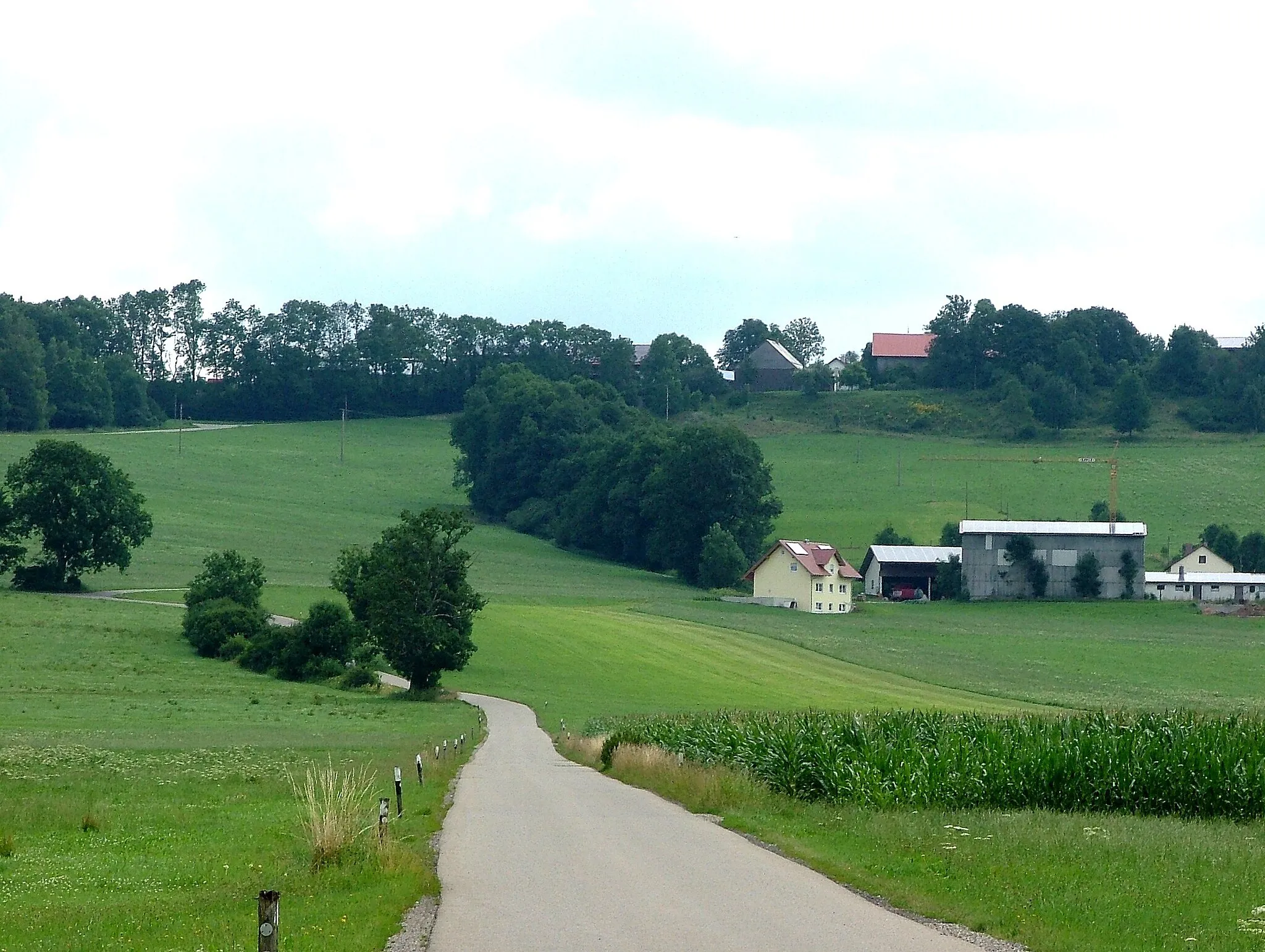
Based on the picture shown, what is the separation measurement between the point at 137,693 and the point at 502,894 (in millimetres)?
38740

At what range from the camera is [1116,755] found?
22.6 m

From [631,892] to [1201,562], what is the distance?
10546 cm

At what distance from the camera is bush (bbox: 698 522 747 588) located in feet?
353

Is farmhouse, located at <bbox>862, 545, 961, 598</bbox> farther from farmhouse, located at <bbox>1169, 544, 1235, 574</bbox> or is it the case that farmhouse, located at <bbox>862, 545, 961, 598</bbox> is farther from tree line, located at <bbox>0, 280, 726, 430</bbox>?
tree line, located at <bbox>0, 280, 726, 430</bbox>

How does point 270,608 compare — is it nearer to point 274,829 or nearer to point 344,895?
point 274,829

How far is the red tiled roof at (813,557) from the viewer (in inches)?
4001

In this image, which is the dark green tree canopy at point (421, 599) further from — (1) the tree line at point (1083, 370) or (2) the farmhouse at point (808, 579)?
A: (1) the tree line at point (1083, 370)

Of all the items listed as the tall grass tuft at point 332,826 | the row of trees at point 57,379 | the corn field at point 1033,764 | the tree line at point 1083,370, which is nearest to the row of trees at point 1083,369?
the tree line at point 1083,370

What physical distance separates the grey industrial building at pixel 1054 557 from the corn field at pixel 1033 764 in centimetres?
8117

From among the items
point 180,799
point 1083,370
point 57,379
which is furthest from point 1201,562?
point 57,379

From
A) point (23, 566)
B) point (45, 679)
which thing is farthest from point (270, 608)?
point (45, 679)

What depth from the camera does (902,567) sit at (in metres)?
111

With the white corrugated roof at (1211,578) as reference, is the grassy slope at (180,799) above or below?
above

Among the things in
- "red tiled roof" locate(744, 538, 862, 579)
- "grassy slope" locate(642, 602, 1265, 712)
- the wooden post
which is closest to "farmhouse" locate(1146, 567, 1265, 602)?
"grassy slope" locate(642, 602, 1265, 712)
